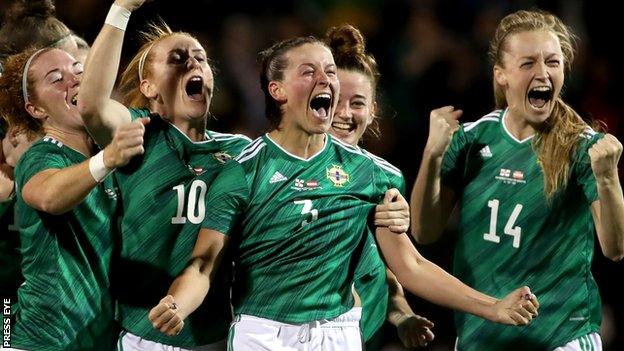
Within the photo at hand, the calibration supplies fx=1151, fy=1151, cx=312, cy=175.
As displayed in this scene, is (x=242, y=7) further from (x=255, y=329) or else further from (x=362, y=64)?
(x=255, y=329)

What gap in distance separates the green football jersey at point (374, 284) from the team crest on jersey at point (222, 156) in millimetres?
670

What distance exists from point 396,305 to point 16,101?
2.07 metres

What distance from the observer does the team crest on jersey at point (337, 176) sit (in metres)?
4.90

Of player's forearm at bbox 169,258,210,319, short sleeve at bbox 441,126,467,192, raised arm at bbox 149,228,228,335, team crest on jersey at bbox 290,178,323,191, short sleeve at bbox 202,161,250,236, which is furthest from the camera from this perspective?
short sleeve at bbox 441,126,467,192

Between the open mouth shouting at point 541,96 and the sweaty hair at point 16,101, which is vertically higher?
the open mouth shouting at point 541,96

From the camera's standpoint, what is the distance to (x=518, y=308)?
4578mm

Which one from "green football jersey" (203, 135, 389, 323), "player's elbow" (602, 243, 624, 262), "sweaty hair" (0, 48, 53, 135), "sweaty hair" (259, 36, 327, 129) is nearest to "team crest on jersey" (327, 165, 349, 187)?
"green football jersey" (203, 135, 389, 323)

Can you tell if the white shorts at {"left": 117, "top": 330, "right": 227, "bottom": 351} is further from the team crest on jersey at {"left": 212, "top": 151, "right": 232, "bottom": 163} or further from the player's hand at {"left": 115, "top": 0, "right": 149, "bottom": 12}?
the player's hand at {"left": 115, "top": 0, "right": 149, "bottom": 12}

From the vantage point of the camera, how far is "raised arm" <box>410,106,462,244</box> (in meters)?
5.20

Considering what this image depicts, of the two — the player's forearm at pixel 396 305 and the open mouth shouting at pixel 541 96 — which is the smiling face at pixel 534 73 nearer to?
the open mouth shouting at pixel 541 96

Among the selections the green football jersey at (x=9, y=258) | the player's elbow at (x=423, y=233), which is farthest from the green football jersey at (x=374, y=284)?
the green football jersey at (x=9, y=258)

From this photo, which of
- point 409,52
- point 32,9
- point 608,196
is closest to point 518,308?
point 608,196

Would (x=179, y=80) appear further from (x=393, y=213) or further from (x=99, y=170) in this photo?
(x=393, y=213)

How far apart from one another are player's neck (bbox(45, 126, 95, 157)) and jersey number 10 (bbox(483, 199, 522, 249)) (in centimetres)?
188
